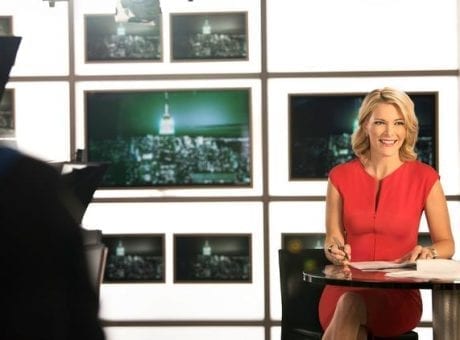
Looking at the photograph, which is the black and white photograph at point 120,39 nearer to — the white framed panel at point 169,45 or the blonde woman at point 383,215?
the white framed panel at point 169,45

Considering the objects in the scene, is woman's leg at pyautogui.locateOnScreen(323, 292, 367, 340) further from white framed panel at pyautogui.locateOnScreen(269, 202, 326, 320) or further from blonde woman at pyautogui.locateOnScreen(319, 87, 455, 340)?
white framed panel at pyautogui.locateOnScreen(269, 202, 326, 320)

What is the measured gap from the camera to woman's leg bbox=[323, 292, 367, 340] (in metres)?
2.83

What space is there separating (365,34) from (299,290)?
4.85 feet

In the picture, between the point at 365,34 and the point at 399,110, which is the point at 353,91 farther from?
the point at 399,110

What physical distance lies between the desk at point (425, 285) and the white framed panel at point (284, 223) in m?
1.39

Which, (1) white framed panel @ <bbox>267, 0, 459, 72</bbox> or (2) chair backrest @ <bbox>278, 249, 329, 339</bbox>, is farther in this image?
(1) white framed panel @ <bbox>267, 0, 459, 72</bbox>

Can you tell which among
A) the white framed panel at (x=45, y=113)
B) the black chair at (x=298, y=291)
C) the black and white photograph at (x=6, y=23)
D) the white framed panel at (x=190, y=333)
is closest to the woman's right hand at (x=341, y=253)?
the black chair at (x=298, y=291)

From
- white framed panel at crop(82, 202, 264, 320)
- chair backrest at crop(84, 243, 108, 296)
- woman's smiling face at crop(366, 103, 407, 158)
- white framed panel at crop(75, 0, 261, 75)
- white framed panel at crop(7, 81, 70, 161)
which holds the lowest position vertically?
white framed panel at crop(82, 202, 264, 320)

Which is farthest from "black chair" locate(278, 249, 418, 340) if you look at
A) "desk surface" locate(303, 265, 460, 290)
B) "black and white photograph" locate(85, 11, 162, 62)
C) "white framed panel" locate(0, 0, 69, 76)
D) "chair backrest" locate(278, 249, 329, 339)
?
"white framed panel" locate(0, 0, 69, 76)

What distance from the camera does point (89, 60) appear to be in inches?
172

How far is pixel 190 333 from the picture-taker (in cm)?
439

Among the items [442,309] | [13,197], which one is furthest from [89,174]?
[442,309]

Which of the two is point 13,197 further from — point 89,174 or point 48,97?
point 48,97

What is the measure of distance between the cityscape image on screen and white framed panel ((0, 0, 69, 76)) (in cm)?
23
